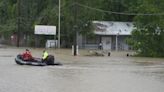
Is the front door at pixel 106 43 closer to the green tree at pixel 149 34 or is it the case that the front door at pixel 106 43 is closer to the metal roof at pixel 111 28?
the metal roof at pixel 111 28

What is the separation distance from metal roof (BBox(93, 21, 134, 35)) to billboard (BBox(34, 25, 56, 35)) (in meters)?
7.15

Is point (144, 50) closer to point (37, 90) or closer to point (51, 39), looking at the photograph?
point (51, 39)

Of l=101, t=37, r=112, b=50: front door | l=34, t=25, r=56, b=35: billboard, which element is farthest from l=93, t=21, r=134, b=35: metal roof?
l=34, t=25, r=56, b=35: billboard

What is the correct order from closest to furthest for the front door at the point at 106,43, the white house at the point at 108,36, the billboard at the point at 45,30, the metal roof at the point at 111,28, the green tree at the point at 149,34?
the green tree at the point at 149,34
the billboard at the point at 45,30
the metal roof at the point at 111,28
the white house at the point at 108,36
the front door at the point at 106,43

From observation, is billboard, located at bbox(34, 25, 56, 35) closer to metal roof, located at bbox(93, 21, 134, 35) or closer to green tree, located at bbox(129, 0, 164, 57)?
metal roof, located at bbox(93, 21, 134, 35)

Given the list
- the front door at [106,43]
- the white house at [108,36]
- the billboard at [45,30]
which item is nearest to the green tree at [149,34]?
the white house at [108,36]

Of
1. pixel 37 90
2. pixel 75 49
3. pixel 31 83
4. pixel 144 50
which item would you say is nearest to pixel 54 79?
pixel 31 83

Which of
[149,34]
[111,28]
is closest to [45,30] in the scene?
[111,28]

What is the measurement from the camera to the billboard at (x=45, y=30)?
80.7 m

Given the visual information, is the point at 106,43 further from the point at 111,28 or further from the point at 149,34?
the point at 149,34

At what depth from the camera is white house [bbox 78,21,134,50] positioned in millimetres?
82500

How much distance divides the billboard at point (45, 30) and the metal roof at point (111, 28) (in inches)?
281

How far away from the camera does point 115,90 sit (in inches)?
939

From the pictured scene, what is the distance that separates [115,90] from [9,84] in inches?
215
